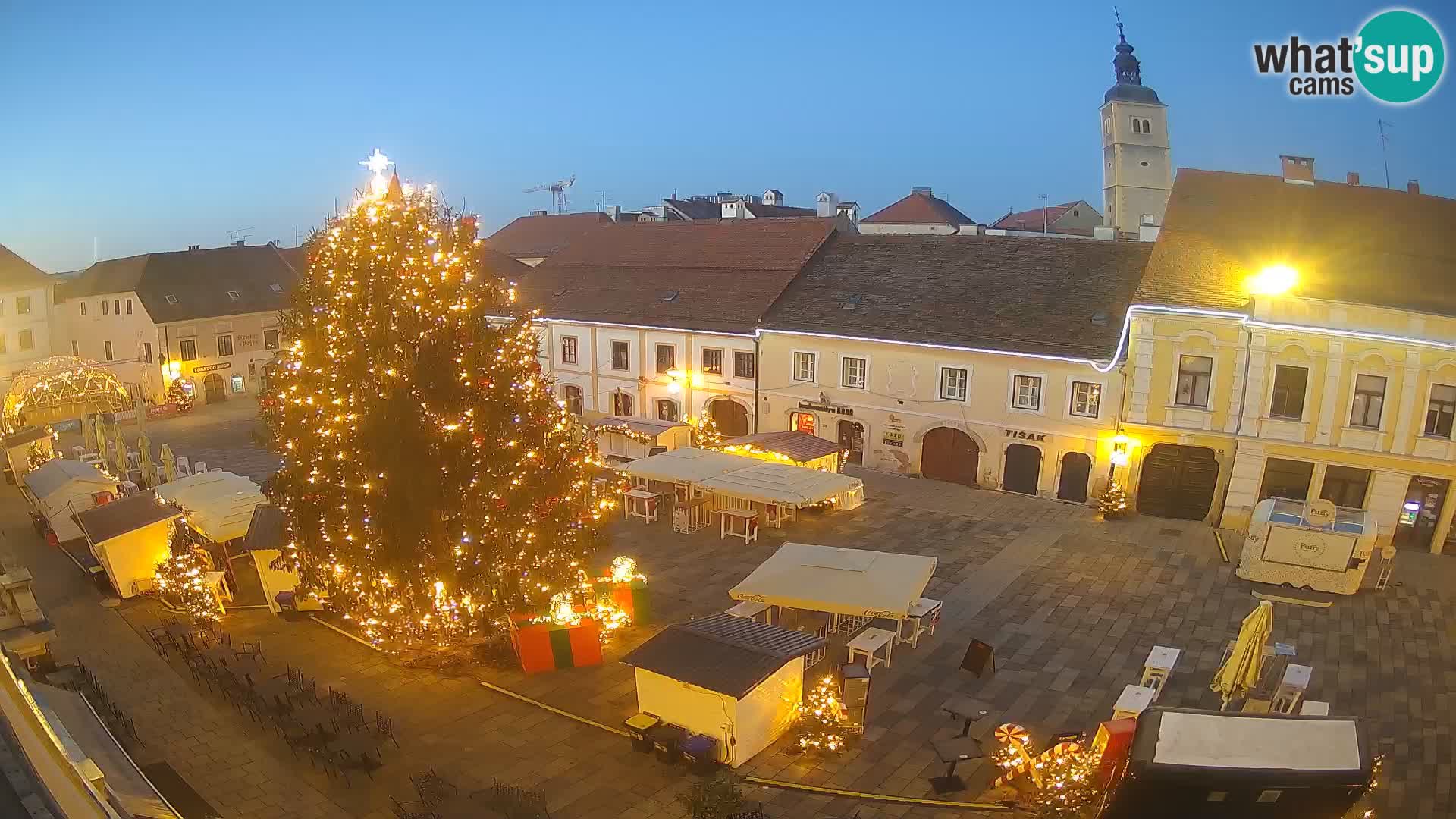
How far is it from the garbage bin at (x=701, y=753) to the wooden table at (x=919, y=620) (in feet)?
17.0

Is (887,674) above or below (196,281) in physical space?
below

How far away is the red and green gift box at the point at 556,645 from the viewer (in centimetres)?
1598

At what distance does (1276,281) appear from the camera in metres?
22.6

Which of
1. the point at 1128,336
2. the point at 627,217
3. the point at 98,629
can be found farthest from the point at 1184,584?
the point at 627,217

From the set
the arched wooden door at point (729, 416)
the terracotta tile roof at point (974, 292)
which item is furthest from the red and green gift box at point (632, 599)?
the arched wooden door at point (729, 416)

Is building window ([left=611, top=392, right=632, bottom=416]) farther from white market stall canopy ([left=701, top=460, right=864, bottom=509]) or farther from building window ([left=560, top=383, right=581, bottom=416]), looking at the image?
white market stall canopy ([left=701, top=460, right=864, bottom=509])

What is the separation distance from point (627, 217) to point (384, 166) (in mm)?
46234

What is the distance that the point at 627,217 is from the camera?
6072cm

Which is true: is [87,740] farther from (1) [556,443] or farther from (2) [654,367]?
(2) [654,367]

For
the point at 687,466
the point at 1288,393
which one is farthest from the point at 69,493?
the point at 1288,393

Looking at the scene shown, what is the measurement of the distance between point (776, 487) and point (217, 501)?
13068mm

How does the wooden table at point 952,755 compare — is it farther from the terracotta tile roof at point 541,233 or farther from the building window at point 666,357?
the terracotta tile roof at point 541,233

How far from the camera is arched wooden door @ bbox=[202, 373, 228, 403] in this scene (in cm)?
4641

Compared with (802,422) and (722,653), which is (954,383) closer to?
(802,422)
